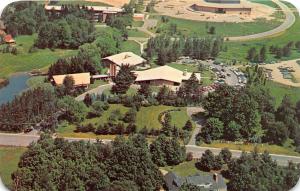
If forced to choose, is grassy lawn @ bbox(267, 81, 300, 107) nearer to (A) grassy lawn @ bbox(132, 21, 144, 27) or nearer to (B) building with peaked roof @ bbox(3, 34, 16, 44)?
(A) grassy lawn @ bbox(132, 21, 144, 27)

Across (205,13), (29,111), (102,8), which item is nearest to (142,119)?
(29,111)

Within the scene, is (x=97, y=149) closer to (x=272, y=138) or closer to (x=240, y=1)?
(x=272, y=138)

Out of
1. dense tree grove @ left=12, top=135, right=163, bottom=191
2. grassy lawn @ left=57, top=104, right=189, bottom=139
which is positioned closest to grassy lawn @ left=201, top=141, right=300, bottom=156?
grassy lawn @ left=57, top=104, right=189, bottom=139

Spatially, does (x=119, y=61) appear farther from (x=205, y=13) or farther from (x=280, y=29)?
(x=280, y=29)

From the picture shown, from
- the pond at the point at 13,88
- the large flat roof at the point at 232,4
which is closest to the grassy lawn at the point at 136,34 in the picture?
the large flat roof at the point at 232,4

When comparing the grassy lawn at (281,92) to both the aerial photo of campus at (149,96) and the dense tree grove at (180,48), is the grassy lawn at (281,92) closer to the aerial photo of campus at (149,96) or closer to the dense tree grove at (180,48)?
the aerial photo of campus at (149,96)
